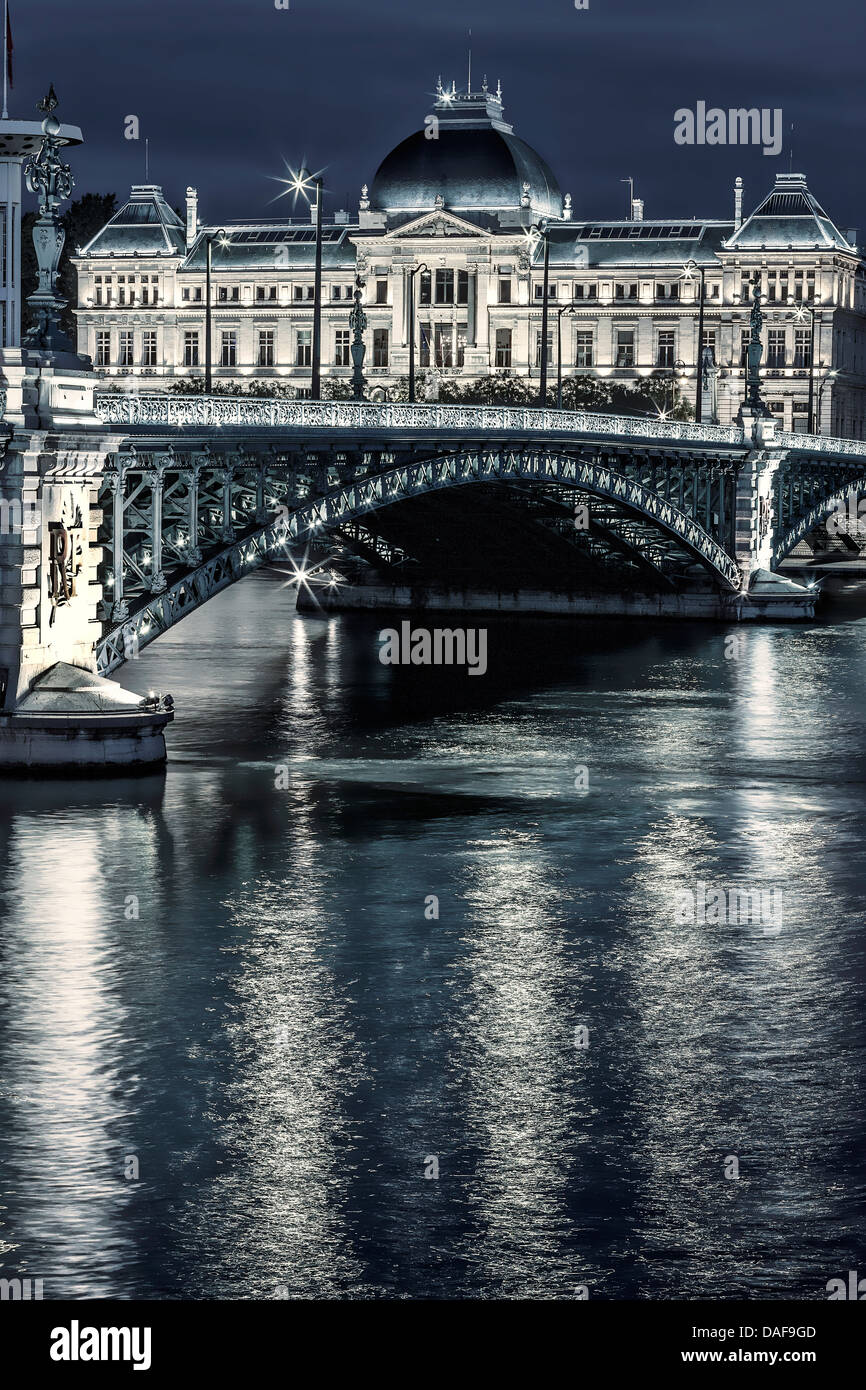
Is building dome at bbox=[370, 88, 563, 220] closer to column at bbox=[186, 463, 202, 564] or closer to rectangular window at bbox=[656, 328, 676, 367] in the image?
rectangular window at bbox=[656, 328, 676, 367]

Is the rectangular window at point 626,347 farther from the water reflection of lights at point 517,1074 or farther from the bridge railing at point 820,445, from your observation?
the water reflection of lights at point 517,1074

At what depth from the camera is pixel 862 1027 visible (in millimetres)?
23656

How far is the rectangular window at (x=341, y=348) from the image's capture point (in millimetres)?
192500

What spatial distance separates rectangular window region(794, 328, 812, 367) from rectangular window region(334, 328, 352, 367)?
34720 mm

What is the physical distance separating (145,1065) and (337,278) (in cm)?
17573

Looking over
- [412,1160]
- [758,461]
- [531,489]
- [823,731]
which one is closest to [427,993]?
Result: [412,1160]

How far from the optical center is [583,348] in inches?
7456

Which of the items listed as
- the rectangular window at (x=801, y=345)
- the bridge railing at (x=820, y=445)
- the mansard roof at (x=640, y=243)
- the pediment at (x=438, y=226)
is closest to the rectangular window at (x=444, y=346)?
the pediment at (x=438, y=226)

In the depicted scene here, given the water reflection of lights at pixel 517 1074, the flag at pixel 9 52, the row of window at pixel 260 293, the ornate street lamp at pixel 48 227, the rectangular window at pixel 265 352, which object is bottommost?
the water reflection of lights at pixel 517 1074

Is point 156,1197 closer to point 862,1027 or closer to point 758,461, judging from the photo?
point 862,1027

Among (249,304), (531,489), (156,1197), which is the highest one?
(249,304)

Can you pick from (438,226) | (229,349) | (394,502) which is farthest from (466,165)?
(394,502)

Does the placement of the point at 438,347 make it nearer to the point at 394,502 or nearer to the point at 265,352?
the point at 265,352

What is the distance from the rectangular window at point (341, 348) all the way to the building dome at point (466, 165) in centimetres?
1046
